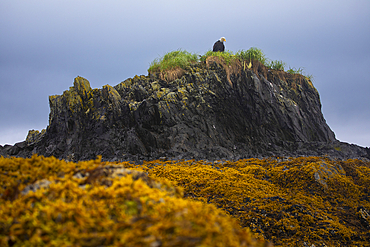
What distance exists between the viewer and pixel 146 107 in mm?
12305

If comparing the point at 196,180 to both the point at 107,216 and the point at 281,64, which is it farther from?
the point at 281,64

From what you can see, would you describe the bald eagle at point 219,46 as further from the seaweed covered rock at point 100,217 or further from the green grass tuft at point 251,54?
the seaweed covered rock at point 100,217

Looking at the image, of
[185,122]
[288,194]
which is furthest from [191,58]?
[288,194]

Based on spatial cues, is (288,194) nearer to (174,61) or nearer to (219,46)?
(174,61)

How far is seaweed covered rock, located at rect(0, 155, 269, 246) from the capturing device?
5.99 ft

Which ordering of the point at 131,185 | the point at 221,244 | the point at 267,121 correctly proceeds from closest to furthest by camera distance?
the point at 221,244, the point at 131,185, the point at 267,121

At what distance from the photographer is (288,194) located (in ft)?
25.8

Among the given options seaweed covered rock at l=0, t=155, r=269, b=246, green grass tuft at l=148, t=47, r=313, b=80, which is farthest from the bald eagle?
seaweed covered rock at l=0, t=155, r=269, b=246

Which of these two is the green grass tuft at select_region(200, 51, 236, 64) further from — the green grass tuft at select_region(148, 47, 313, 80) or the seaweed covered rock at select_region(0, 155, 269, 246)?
the seaweed covered rock at select_region(0, 155, 269, 246)

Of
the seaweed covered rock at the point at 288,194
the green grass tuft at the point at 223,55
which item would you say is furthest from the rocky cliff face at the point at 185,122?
the seaweed covered rock at the point at 288,194

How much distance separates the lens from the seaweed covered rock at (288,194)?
231 inches

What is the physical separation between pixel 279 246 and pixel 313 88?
16.0 meters

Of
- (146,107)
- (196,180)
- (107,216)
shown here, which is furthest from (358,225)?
(146,107)

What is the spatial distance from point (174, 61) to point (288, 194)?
11310 millimetres
